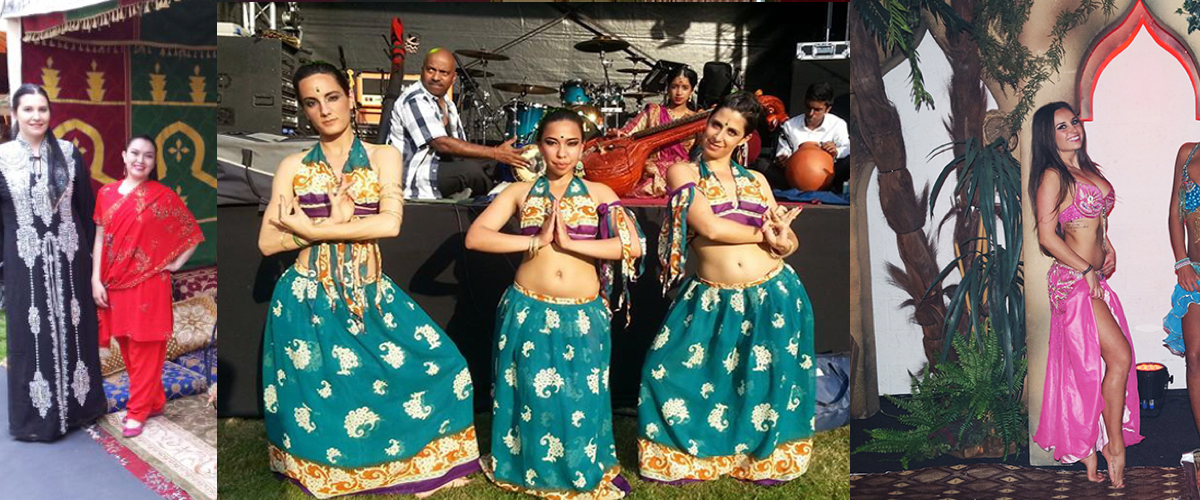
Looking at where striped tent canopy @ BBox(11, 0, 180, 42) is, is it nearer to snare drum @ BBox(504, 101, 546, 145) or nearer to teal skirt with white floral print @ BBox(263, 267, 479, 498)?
teal skirt with white floral print @ BBox(263, 267, 479, 498)

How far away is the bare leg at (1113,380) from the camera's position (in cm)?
378

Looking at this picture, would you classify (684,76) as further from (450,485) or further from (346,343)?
(450,485)

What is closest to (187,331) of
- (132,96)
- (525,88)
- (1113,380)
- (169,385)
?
(169,385)

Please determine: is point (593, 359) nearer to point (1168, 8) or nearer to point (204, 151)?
point (204, 151)

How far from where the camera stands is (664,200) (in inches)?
165

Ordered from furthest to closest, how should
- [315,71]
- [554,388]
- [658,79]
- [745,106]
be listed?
[658,79] < [745,106] < [554,388] < [315,71]

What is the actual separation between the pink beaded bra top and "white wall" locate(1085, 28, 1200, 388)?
74 mm

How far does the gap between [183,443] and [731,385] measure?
2372mm

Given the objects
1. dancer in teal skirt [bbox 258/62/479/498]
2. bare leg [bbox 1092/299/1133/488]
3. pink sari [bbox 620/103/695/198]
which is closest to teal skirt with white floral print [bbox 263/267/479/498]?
dancer in teal skirt [bbox 258/62/479/498]

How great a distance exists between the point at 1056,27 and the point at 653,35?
1.83m

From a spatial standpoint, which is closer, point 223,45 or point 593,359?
point 593,359

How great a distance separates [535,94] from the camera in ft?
14.8

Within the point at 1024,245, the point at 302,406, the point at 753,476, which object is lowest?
the point at 753,476

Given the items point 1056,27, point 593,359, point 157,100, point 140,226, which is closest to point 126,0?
point 157,100
